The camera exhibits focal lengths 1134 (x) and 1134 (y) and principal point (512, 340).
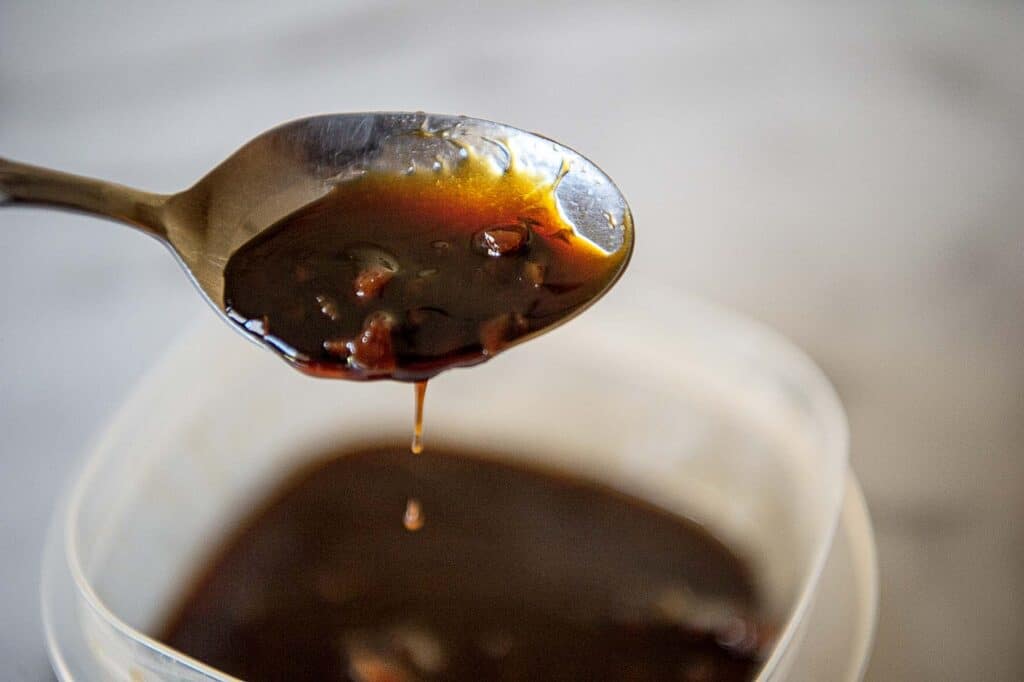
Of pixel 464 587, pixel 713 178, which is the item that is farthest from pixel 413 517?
pixel 713 178

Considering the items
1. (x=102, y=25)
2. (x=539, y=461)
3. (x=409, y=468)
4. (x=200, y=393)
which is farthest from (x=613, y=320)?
(x=102, y=25)

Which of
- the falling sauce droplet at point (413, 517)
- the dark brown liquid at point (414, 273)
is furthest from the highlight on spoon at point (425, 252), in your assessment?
the falling sauce droplet at point (413, 517)

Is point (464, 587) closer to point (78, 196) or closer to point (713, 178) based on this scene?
point (78, 196)

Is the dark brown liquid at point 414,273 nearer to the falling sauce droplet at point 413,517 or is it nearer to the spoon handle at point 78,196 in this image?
the spoon handle at point 78,196

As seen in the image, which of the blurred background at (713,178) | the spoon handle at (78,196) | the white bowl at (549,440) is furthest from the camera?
the blurred background at (713,178)

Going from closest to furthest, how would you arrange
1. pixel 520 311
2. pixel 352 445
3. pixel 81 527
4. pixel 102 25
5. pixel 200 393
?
pixel 520 311 → pixel 81 527 → pixel 200 393 → pixel 352 445 → pixel 102 25

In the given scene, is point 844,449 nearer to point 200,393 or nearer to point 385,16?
point 200,393
